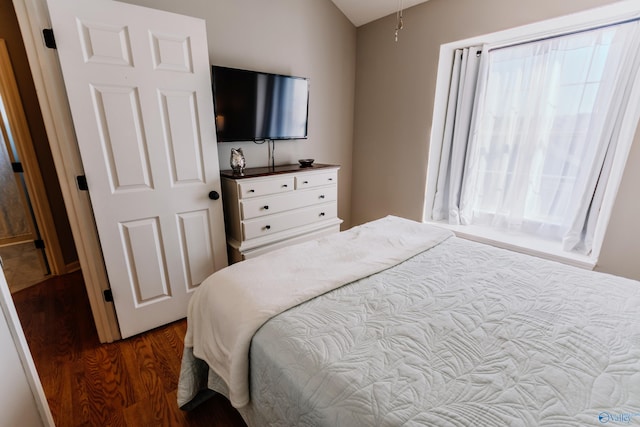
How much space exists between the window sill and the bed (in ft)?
3.36

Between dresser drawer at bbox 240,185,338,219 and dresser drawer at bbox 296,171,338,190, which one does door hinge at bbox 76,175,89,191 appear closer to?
dresser drawer at bbox 240,185,338,219

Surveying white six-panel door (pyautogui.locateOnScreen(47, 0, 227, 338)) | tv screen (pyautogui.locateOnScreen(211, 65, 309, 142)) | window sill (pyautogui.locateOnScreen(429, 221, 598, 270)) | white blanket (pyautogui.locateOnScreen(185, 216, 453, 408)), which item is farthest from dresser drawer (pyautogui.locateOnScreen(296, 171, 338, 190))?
window sill (pyautogui.locateOnScreen(429, 221, 598, 270))

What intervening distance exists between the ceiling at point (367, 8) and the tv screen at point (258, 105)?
3.10ft

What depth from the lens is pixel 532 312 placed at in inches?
40.6

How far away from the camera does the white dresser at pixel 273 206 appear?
84.5 inches

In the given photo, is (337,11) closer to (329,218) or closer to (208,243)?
(329,218)

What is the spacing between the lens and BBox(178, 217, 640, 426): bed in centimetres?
69

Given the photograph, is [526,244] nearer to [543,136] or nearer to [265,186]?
[543,136]

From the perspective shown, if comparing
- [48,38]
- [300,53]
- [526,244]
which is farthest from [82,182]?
[526,244]

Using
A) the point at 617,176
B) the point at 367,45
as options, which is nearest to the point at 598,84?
the point at 617,176

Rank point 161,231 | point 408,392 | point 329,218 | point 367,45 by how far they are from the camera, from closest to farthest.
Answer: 1. point 408,392
2. point 161,231
3. point 329,218
4. point 367,45

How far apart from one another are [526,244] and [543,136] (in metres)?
0.90

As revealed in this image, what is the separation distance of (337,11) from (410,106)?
49.3 inches

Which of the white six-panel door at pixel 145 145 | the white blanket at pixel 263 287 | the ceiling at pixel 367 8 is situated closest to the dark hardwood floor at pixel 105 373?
the white six-panel door at pixel 145 145
